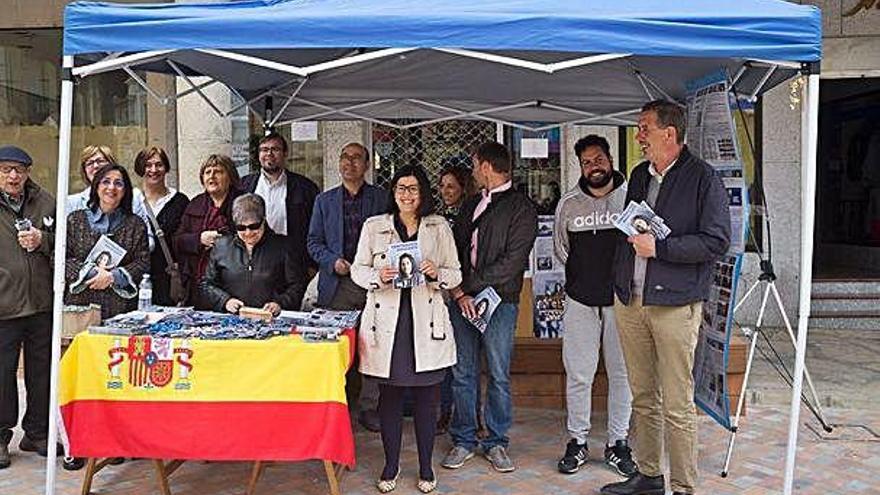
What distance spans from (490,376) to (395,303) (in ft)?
2.86

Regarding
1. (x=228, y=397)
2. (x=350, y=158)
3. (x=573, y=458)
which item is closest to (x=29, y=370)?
(x=228, y=397)

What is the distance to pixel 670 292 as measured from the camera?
3906mm

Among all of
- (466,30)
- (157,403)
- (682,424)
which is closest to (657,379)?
(682,424)

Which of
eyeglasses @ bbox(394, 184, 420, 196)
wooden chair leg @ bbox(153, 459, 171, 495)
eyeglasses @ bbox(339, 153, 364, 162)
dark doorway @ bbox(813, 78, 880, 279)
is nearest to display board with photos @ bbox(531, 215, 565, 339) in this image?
eyeglasses @ bbox(339, 153, 364, 162)

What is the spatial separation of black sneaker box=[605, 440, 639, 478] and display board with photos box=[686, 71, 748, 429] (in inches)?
19.6

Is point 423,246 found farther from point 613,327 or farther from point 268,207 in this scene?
point 268,207

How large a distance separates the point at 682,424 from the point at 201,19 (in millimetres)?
2867

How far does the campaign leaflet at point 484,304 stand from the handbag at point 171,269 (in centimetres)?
191

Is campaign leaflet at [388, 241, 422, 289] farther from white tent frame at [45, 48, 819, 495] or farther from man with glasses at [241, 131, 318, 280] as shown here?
man with glasses at [241, 131, 318, 280]

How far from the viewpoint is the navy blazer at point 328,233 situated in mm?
5227

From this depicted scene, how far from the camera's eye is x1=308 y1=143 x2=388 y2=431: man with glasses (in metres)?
5.21

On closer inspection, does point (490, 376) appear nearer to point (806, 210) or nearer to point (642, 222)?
point (642, 222)

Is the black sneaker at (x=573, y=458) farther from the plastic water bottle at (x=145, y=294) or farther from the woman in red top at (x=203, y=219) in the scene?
the plastic water bottle at (x=145, y=294)

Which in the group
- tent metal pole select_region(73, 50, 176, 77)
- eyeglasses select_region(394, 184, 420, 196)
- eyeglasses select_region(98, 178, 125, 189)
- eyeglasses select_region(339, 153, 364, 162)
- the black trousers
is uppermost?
tent metal pole select_region(73, 50, 176, 77)
